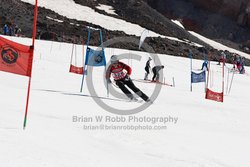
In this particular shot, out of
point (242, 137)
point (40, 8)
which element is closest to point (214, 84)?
point (242, 137)

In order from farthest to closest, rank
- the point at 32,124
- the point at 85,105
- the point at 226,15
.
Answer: the point at 226,15 → the point at 85,105 → the point at 32,124

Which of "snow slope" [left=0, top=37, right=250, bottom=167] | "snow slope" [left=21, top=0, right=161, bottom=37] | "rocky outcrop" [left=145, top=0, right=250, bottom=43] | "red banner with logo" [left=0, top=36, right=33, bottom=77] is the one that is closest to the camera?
"snow slope" [left=0, top=37, right=250, bottom=167]

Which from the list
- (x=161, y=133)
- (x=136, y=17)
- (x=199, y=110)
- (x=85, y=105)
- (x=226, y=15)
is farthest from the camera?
(x=226, y=15)

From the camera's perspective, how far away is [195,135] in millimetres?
7609

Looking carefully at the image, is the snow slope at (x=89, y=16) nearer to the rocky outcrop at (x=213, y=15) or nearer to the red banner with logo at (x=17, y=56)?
the rocky outcrop at (x=213, y=15)

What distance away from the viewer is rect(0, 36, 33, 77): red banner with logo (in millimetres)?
6199

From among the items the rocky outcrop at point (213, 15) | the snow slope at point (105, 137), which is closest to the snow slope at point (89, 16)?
the rocky outcrop at point (213, 15)

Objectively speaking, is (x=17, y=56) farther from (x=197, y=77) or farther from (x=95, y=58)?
(x=197, y=77)

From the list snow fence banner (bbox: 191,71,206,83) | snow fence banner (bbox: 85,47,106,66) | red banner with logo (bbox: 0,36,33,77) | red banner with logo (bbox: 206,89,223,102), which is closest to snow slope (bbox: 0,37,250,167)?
red banner with logo (bbox: 0,36,33,77)

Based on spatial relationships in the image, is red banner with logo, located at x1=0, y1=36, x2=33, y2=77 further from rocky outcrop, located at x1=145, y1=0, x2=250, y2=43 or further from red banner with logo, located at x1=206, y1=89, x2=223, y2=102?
rocky outcrop, located at x1=145, y1=0, x2=250, y2=43

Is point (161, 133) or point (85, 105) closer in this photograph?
point (161, 133)

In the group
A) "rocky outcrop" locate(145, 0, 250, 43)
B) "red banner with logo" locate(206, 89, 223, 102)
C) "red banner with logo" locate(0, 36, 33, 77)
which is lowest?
"red banner with logo" locate(206, 89, 223, 102)

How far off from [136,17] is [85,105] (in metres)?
53.1

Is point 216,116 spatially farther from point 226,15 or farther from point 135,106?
point 226,15
